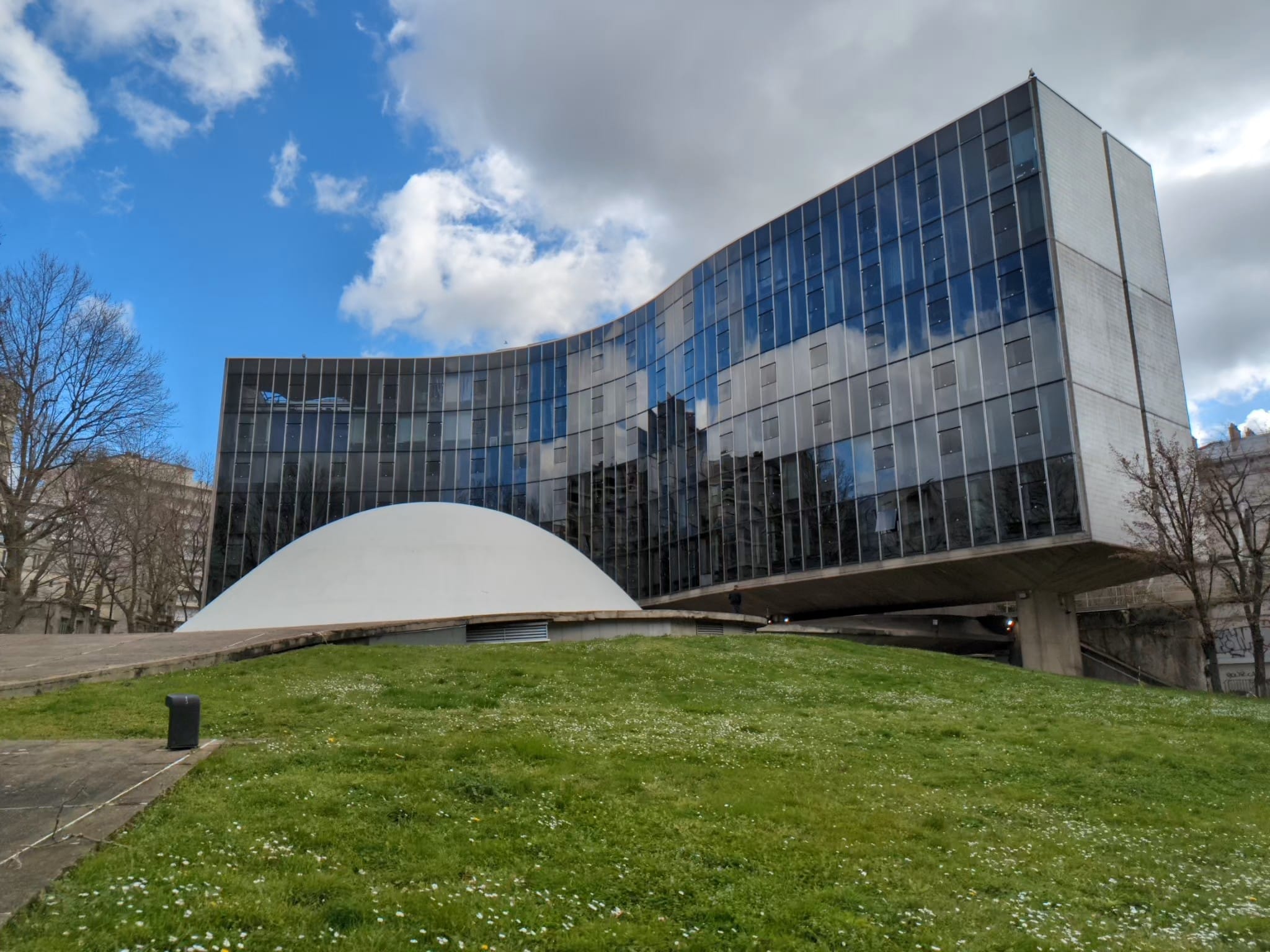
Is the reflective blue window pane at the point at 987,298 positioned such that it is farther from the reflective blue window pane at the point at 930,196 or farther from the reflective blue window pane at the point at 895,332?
the reflective blue window pane at the point at 930,196

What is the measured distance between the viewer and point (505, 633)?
917 inches

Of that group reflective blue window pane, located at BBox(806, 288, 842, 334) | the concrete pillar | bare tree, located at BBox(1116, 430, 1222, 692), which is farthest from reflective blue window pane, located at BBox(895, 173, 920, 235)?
the concrete pillar

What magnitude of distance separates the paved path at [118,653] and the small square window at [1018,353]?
25598 millimetres

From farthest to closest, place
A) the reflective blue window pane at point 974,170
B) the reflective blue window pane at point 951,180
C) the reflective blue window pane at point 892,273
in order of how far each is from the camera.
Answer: the reflective blue window pane at point 892,273, the reflective blue window pane at point 951,180, the reflective blue window pane at point 974,170

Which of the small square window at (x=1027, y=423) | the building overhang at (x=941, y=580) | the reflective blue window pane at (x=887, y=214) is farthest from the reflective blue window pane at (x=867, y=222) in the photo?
the building overhang at (x=941, y=580)

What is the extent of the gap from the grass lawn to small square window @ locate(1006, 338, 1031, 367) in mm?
20922

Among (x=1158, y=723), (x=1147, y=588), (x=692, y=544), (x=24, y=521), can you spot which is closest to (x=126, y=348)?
(x=24, y=521)

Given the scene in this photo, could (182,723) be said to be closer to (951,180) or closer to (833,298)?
(951,180)

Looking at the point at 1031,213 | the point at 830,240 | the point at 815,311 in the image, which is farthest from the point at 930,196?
the point at 815,311

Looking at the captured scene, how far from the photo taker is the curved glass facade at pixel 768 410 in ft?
117

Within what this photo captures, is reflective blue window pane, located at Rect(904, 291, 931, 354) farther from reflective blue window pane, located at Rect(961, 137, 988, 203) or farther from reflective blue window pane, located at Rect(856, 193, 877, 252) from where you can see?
reflective blue window pane, located at Rect(961, 137, 988, 203)

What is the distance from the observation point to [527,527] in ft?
98.0

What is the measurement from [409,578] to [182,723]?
15167 mm

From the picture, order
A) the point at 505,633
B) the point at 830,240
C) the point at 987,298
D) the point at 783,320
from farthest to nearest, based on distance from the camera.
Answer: the point at 783,320, the point at 830,240, the point at 987,298, the point at 505,633
